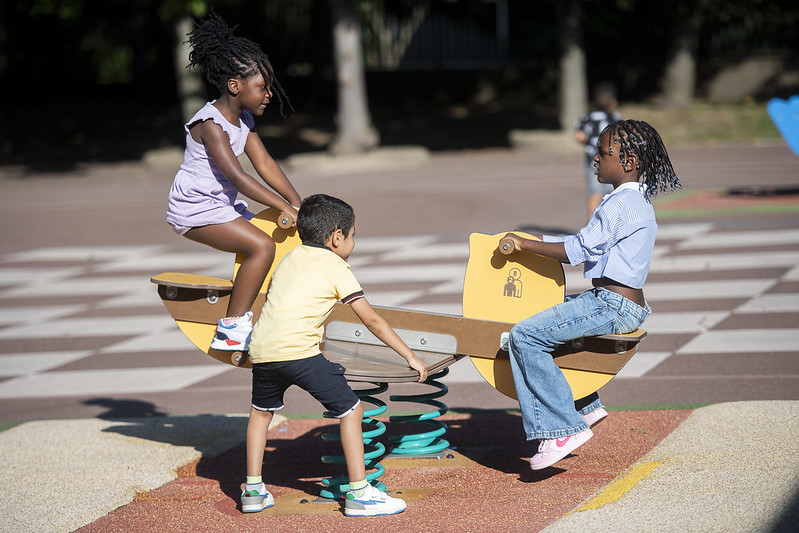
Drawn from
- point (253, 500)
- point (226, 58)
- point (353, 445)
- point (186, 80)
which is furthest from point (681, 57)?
point (253, 500)

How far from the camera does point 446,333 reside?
→ 4.96 metres

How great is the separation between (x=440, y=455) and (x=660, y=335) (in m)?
3.27

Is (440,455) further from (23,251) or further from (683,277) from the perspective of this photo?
(23,251)

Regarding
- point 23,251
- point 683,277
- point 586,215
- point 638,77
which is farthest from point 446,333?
point 638,77

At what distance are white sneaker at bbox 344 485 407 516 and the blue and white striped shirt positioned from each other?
1.38m

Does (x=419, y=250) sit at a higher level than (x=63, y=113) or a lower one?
lower

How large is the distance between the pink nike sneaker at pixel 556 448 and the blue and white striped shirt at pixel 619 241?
0.75m

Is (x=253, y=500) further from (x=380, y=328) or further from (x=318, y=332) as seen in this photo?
(x=380, y=328)

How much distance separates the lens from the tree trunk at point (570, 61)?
24391 mm

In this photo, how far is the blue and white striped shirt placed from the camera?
4641 millimetres

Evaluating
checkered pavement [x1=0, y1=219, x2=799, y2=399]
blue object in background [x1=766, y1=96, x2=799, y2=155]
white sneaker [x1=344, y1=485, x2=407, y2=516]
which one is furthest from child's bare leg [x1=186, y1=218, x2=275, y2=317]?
blue object in background [x1=766, y1=96, x2=799, y2=155]

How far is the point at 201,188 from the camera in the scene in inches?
200

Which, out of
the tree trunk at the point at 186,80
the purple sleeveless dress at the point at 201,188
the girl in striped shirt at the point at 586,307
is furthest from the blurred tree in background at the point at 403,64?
the girl in striped shirt at the point at 586,307

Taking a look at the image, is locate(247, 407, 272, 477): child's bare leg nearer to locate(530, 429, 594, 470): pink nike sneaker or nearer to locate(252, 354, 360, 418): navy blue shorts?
locate(252, 354, 360, 418): navy blue shorts
